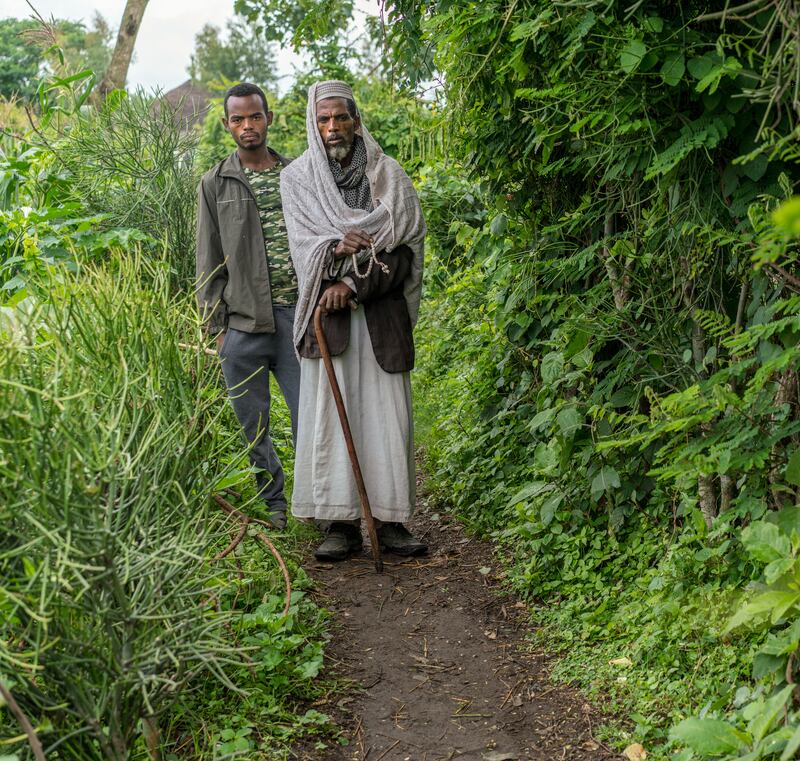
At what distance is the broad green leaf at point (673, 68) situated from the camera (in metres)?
3.00

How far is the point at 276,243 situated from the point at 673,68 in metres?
2.84

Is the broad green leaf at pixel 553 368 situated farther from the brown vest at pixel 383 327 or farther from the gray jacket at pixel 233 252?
the gray jacket at pixel 233 252

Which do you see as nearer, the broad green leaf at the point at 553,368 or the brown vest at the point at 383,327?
the broad green leaf at the point at 553,368

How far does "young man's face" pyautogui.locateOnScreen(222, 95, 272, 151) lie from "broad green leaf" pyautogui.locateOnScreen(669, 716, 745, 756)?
3.96m

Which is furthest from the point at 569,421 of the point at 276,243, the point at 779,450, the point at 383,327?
the point at 276,243

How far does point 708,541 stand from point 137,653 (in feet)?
7.00

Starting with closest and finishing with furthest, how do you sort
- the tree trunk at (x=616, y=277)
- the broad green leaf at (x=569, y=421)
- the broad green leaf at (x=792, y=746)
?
the broad green leaf at (x=792, y=746)
the tree trunk at (x=616, y=277)
the broad green leaf at (x=569, y=421)

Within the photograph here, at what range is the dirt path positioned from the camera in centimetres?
326

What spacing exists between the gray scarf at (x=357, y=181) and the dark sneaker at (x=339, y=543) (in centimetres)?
177

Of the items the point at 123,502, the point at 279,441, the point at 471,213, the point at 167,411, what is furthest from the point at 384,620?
the point at 471,213

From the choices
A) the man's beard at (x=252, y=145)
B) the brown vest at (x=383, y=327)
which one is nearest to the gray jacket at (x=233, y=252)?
the man's beard at (x=252, y=145)

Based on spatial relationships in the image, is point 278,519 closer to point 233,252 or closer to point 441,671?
point 233,252

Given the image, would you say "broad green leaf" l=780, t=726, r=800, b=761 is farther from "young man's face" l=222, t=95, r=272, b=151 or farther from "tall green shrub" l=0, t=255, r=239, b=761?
"young man's face" l=222, t=95, r=272, b=151

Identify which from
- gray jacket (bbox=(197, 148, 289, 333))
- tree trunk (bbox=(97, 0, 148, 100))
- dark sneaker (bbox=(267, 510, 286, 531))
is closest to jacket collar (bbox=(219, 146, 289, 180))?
gray jacket (bbox=(197, 148, 289, 333))
